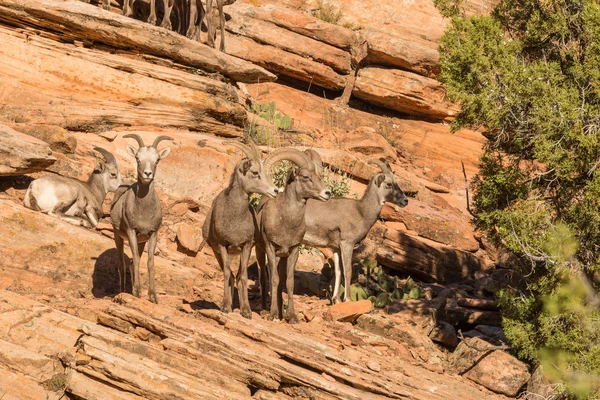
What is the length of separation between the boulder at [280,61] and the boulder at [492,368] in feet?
45.1

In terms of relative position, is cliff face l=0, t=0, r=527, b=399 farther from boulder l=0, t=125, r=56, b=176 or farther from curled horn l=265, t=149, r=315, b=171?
curled horn l=265, t=149, r=315, b=171

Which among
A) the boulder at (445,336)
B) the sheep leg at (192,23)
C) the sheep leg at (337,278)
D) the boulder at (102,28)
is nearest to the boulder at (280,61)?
the sheep leg at (192,23)

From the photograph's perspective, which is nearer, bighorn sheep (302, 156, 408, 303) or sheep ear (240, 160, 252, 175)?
sheep ear (240, 160, 252, 175)

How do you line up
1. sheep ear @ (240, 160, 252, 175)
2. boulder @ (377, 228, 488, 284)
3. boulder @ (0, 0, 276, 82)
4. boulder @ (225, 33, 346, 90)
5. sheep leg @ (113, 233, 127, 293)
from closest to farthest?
sheep ear @ (240, 160, 252, 175) < sheep leg @ (113, 233, 127, 293) < boulder @ (377, 228, 488, 284) < boulder @ (0, 0, 276, 82) < boulder @ (225, 33, 346, 90)

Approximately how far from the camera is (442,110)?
25375mm

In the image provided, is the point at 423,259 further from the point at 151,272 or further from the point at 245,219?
the point at 151,272

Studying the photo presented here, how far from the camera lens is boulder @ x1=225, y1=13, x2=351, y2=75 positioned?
979 inches

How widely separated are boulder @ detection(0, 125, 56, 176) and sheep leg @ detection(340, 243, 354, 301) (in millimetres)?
4978

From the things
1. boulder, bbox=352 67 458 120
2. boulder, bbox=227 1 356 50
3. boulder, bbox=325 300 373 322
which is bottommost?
boulder, bbox=325 300 373 322

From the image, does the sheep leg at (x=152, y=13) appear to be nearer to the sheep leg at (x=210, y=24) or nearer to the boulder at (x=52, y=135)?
the sheep leg at (x=210, y=24)

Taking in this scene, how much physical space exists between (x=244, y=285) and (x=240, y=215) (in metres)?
0.89

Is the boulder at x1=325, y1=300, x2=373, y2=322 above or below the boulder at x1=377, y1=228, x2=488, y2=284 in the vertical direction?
above

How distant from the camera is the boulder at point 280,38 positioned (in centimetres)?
2486

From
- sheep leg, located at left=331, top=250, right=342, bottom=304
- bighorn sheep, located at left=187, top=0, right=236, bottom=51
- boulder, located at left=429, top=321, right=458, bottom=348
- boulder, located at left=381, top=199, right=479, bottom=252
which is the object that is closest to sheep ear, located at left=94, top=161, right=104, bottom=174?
sheep leg, located at left=331, top=250, right=342, bottom=304
